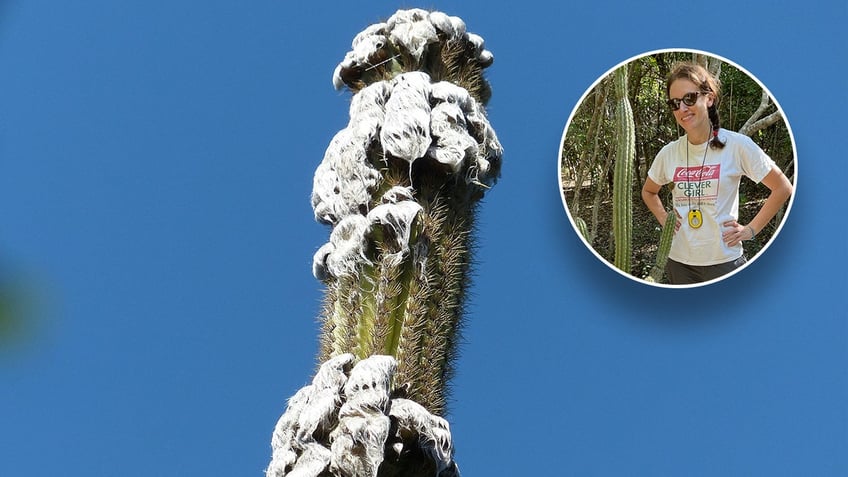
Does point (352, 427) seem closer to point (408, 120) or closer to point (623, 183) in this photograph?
point (408, 120)

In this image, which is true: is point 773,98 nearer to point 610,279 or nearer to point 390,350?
point 610,279

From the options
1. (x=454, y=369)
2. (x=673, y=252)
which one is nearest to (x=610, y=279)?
(x=673, y=252)

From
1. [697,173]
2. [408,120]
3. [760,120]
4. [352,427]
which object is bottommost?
[352,427]

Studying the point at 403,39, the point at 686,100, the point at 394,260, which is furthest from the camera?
the point at 686,100

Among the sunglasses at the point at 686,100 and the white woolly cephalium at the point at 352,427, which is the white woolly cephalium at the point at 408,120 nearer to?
the white woolly cephalium at the point at 352,427

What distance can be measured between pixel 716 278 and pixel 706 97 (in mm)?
1006

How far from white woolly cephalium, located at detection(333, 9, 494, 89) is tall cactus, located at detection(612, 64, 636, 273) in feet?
6.85

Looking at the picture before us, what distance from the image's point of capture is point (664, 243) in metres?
5.38

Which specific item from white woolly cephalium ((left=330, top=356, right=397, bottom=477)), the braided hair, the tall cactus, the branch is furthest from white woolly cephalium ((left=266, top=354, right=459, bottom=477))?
the branch

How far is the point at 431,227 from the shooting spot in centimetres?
296

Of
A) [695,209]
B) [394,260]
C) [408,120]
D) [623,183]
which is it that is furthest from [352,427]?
[695,209]

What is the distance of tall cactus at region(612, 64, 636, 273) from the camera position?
209 inches

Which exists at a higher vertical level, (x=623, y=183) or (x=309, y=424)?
(x=623, y=183)

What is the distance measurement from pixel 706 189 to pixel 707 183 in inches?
1.4
